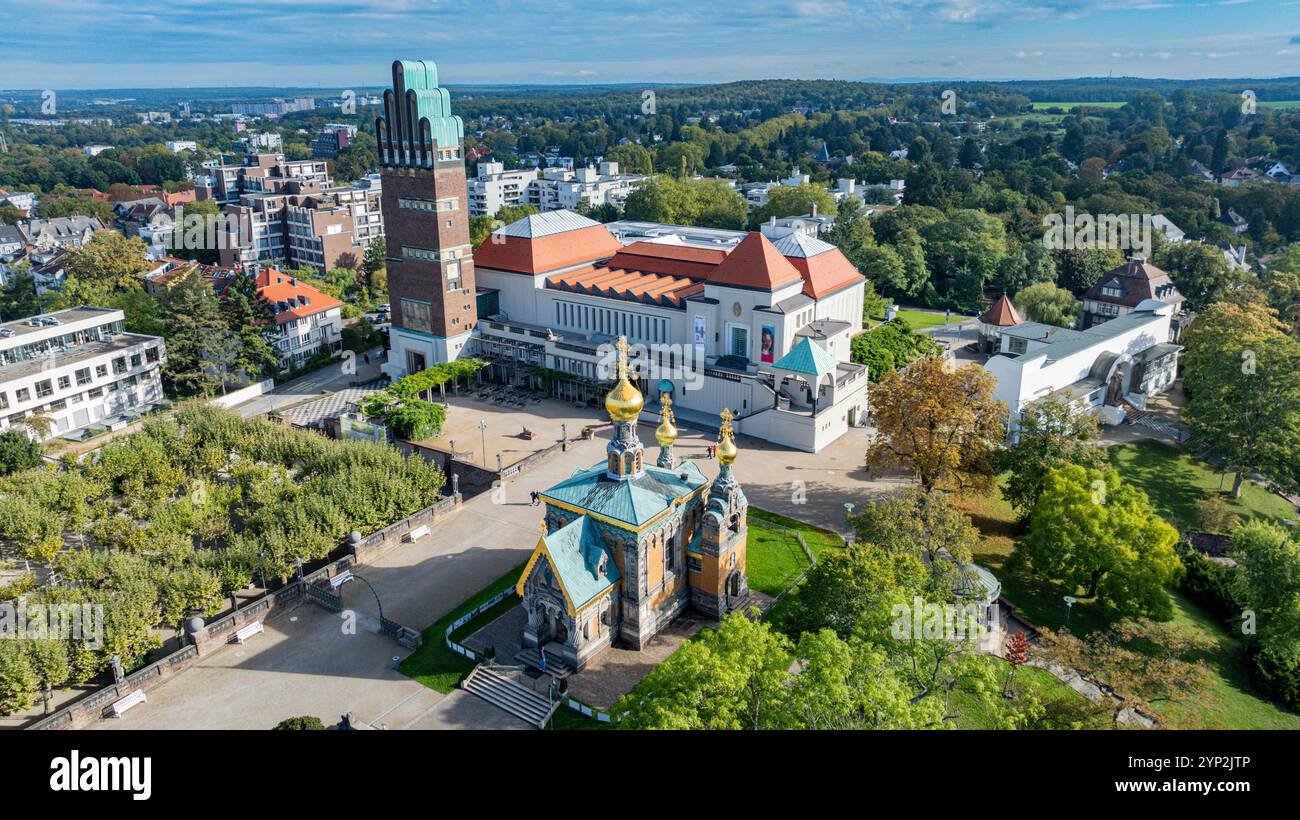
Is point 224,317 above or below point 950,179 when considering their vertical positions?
below

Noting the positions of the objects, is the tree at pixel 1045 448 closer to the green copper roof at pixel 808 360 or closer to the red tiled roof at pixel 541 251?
the green copper roof at pixel 808 360

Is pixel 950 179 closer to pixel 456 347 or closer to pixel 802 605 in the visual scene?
pixel 456 347

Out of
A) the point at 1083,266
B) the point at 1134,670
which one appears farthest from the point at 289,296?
the point at 1083,266

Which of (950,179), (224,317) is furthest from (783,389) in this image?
(950,179)

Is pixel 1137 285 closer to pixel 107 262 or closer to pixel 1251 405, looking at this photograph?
pixel 1251 405

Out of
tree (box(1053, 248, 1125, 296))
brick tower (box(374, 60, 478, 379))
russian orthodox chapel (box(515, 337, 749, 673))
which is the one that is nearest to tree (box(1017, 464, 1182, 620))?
russian orthodox chapel (box(515, 337, 749, 673))

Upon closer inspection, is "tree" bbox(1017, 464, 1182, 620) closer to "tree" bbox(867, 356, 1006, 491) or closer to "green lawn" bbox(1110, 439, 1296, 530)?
"tree" bbox(867, 356, 1006, 491)
